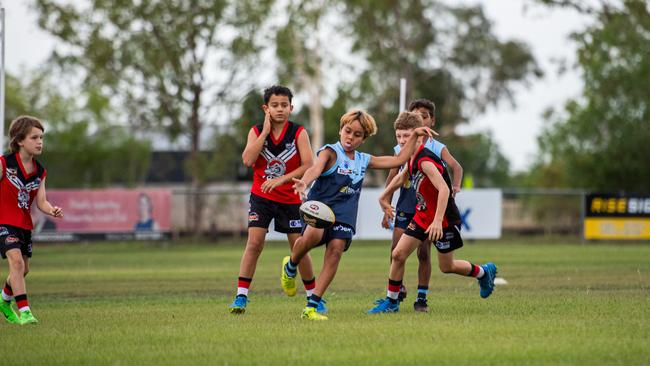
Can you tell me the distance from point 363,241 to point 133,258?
10.4 meters

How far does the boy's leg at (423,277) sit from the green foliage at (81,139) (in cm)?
5769

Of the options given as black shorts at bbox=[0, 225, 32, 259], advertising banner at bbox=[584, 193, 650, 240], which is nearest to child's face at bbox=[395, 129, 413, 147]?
black shorts at bbox=[0, 225, 32, 259]

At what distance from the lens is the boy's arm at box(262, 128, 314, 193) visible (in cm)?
1027

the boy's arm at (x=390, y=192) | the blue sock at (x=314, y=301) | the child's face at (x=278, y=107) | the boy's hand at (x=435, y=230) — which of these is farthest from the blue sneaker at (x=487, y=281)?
the child's face at (x=278, y=107)

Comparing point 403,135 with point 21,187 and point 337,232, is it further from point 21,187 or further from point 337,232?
point 21,187

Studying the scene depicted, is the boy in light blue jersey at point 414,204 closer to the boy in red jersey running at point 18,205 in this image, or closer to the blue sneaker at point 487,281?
the blue sneaker at point 487,281

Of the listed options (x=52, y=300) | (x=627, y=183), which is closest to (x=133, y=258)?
(x=52, y=300)

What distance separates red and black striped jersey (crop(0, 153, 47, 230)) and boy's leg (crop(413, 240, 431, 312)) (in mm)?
3788

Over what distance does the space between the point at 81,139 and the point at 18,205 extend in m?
62.5

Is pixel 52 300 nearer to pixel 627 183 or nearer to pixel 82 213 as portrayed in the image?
pixel 82 213

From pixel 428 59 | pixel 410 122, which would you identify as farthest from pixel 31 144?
pixel 428 59

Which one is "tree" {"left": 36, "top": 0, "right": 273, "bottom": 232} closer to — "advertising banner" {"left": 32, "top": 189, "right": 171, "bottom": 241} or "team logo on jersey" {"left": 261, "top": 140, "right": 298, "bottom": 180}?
"advertising banner" {"left": 32, "top": 189, "right": 171, "bottom": 241}

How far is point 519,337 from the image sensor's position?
8.32m

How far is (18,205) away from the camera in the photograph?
34.6 feet
